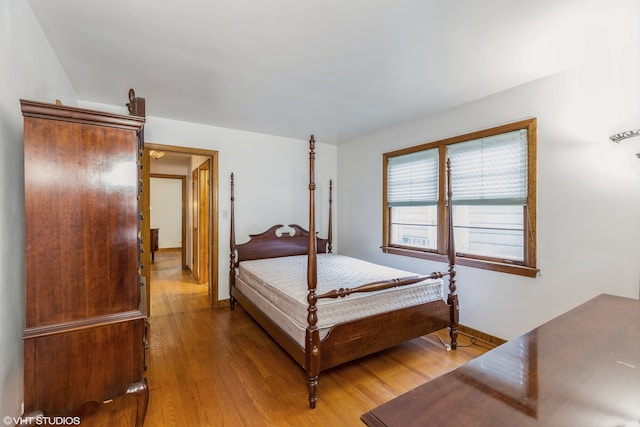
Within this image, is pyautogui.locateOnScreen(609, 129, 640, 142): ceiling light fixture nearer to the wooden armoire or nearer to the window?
the window

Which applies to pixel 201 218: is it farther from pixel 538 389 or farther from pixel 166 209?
pixel 538 389

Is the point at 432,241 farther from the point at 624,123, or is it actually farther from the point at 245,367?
the point at 245,367

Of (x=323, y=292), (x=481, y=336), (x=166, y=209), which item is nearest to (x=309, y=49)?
(x=323, y=292)

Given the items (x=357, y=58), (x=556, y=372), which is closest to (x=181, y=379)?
(x=556, y=372)

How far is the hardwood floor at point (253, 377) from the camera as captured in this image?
1805mm

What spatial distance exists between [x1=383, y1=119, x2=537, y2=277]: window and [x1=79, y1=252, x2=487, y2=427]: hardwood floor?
3.14ft

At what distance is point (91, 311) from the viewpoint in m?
1.30

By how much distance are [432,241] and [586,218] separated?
144 cm

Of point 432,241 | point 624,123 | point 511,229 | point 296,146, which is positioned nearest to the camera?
point 624,123

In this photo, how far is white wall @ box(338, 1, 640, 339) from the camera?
197 centimetres

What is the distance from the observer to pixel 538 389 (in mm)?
768

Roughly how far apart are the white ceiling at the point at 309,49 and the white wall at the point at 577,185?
Answer: 18 cm

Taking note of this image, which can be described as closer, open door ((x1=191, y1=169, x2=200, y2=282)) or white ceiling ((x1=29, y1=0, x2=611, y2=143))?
white ceiling ((x1=29, y1=0, x2=611, y2=143))

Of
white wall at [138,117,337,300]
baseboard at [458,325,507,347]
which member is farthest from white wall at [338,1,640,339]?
white wall at [138,117,337,300]
